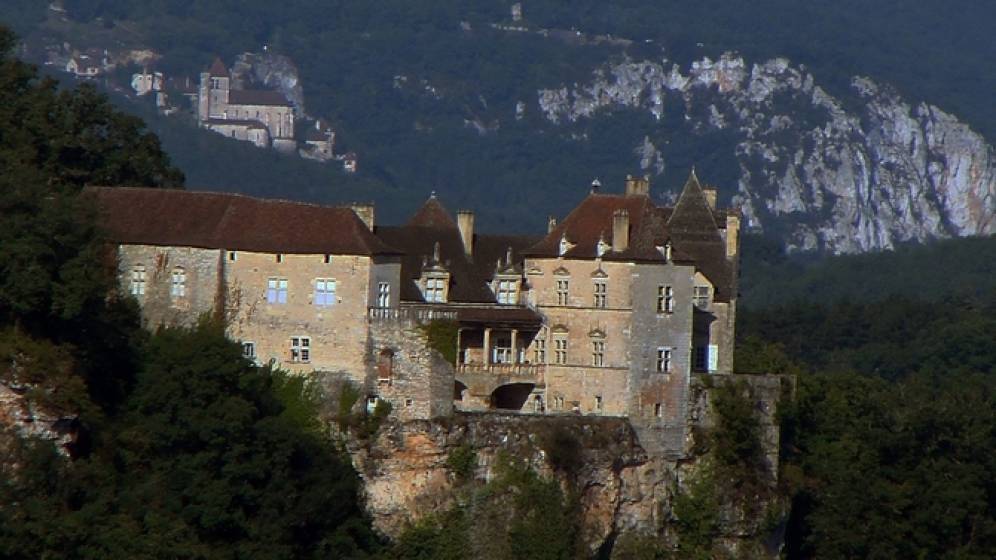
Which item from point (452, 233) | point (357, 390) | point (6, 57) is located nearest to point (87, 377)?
point (357, 390)

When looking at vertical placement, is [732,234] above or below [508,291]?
above

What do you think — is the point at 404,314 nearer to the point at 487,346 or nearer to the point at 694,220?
the point at 487,346

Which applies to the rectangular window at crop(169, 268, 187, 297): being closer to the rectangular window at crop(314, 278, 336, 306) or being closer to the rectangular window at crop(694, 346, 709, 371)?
the rectangular window at crop(314, 278, 336, 306)

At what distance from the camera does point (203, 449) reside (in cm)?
7425

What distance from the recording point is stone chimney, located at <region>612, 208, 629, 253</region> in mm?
80250

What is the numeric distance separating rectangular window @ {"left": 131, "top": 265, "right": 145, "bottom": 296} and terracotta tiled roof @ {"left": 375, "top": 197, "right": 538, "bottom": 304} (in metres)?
7.05

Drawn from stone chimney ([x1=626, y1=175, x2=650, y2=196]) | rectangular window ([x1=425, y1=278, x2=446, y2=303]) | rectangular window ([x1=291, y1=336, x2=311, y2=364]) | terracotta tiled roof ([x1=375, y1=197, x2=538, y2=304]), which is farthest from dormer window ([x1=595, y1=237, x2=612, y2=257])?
rectangular window ([x1=291, y1=336, x2=311, y2=364])

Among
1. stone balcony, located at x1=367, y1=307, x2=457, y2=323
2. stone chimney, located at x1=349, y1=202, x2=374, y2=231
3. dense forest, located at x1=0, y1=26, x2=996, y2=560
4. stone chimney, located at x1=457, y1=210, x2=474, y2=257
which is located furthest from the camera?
stone chimney, located at x1=457, y1=210, x2=474, y2=257

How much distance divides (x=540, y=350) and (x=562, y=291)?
1.76 meters

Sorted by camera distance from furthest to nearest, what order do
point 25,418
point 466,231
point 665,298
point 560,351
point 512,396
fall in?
point 466,231
point 512,396
point 560,351
point 665,298
point 25,418

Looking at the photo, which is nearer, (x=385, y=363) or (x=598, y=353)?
(x=385, y=363)

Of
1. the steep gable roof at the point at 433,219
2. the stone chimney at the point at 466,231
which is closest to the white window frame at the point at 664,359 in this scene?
the stone chimney at the point at 466,231

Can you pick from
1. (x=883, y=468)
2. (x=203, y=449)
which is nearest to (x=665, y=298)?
(x=883, y=468)

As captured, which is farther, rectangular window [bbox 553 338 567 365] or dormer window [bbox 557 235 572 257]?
dormer window [bbox 557 235 572 257]
